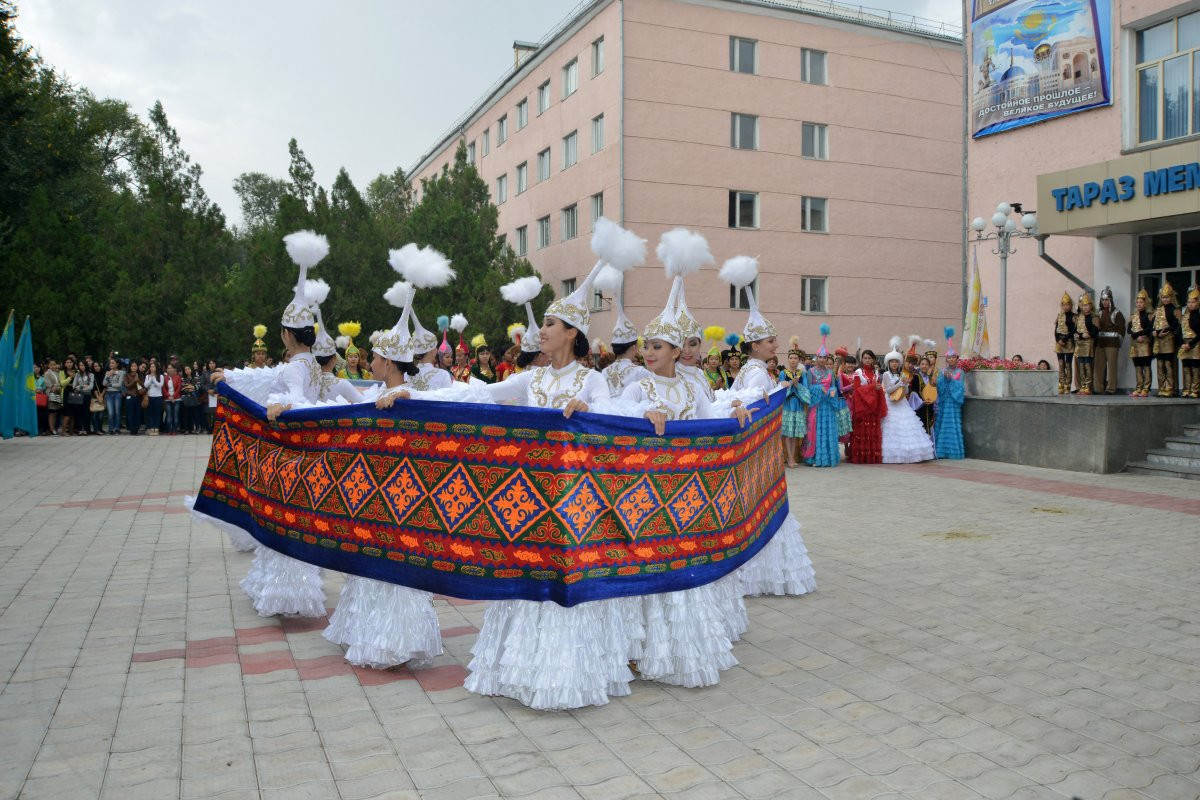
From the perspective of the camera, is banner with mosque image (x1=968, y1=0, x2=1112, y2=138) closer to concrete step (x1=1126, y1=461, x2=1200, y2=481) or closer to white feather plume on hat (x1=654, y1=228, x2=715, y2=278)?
concrete step (x1=1126, y1=461, x2=1200, y2=481)

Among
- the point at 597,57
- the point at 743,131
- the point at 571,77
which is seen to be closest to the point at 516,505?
the point at 743,131

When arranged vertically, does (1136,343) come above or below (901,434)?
above

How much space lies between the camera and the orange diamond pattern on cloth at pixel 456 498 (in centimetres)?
465

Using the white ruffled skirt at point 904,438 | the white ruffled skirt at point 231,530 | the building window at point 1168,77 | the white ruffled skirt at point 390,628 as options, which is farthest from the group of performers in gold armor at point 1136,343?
the white ruffled skirt at point 231,530

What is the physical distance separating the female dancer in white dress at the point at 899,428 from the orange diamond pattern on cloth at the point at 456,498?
12.4 metres

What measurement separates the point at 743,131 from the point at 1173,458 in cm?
1914

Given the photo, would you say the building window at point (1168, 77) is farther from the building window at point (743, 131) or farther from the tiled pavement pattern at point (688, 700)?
the building window at point (743, 131)

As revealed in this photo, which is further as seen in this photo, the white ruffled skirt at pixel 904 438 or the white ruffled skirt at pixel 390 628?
the white ruffled skirt at pixel 904 438

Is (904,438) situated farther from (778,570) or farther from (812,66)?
(812,66)

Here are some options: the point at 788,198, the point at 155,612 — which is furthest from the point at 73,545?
the point at 788,198

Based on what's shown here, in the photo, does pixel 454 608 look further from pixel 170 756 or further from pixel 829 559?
pixel 829 559

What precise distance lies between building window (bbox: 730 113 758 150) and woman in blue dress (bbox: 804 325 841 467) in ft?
52.0

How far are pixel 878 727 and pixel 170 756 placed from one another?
319 cm

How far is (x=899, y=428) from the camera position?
1580 cm
